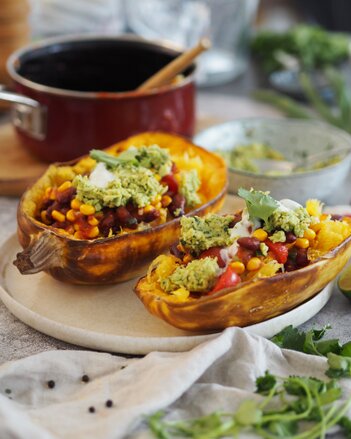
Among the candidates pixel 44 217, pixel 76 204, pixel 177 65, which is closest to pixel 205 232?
pixel 76 204

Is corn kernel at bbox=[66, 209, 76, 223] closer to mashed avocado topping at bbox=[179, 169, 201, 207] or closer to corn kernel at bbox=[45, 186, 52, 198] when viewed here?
corn kernel at bbox=[45, 186, 52, 198]

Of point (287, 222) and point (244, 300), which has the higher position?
point (287, 222)

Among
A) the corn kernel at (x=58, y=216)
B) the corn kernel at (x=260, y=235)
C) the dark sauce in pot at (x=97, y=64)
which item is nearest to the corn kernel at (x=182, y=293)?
the corn kernel at (x=260, y=235)

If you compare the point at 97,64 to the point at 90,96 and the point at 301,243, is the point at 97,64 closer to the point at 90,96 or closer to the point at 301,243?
the point at 90,96

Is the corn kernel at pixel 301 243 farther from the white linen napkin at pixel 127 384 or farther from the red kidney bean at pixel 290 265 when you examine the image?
the white linen napkin at pixel 127 384

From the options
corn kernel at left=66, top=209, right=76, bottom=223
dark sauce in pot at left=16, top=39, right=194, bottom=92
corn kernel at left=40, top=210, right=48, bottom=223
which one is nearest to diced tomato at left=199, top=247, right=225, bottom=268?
corn kernel at left=66, top=209, right=76, bottom=223
